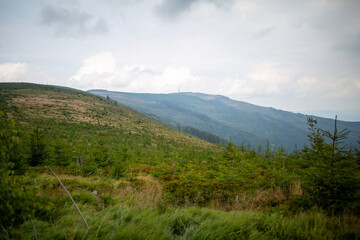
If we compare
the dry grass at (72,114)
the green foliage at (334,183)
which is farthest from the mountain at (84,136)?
the green foliage at (334,183)

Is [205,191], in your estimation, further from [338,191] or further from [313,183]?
[338,191]

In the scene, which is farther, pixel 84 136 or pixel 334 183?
pixel 84 136

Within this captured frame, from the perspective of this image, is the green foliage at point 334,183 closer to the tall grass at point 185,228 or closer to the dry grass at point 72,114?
the tall grass at point 185,228

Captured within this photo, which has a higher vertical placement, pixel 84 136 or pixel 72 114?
pixel 72 114

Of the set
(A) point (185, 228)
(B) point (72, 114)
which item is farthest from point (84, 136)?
(A) point (185, 228)

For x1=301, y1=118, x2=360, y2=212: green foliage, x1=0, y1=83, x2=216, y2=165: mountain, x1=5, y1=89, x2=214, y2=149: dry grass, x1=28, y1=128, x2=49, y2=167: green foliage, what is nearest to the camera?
x1=301, y1=118, x2=360, y2=212: green foliage

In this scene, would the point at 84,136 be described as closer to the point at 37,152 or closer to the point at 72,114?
the point at 37,152

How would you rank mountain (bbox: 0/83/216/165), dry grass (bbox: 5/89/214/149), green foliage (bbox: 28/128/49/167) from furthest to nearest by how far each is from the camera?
dry grass (bbox: 5/89/214/149)
mountain (bbox: 0/83/216/165)
green foliage (bbox: 28/128/49/167)

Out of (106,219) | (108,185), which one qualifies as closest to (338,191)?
(106,219)

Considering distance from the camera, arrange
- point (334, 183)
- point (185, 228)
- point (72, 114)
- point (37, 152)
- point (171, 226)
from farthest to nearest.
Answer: point (72, 114), point (37, 152), point (334, 183), point (171, 226), point (185, 228)

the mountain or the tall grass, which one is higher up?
the tall grass

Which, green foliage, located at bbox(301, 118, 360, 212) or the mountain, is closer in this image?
green foliage, located at bbox(301, 118, 360, 212)

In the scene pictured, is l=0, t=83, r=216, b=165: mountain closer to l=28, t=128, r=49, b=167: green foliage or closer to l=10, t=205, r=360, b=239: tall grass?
l=28, t=128, r=49, b=167: green foliage

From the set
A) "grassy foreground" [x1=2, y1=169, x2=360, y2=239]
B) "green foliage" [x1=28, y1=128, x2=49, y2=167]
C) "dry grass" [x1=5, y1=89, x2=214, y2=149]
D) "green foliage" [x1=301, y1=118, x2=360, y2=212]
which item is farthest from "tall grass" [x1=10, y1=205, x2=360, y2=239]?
"dry grass" [x1=5, y1=89, x2=214, y2=149]
